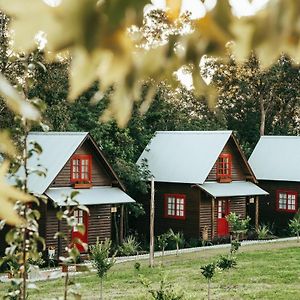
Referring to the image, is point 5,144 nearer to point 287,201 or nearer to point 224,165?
point 224,165

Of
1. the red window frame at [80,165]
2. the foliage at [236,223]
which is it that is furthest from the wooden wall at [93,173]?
the foliage at [236,223]

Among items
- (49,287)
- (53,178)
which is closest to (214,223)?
(53,178)

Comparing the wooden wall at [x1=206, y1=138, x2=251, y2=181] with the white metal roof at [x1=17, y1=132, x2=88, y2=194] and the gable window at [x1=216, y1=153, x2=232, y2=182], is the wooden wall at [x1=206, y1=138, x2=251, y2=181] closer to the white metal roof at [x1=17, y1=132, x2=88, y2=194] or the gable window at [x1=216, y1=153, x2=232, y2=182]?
the gable window at [x1=216, y1=153, x2=232, y2=182]

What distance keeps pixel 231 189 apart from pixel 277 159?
4.65 meters

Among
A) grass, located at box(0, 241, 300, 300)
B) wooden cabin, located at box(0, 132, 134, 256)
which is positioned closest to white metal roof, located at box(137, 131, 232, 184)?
wooden cabin, located at box(0, 132, 134, 256)

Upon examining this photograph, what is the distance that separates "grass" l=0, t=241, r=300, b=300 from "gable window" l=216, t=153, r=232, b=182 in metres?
4.84

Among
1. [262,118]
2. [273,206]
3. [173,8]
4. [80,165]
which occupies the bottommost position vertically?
[273,206]

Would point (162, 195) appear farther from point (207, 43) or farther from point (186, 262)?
point (207, 43)

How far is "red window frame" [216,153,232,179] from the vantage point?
25922 mm

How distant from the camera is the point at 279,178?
2869 centimetres

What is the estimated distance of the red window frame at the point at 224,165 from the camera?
2592 cm

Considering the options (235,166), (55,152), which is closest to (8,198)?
(55,152)

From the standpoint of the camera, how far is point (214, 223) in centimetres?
2505

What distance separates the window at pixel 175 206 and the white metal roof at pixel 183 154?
606 millimetres
